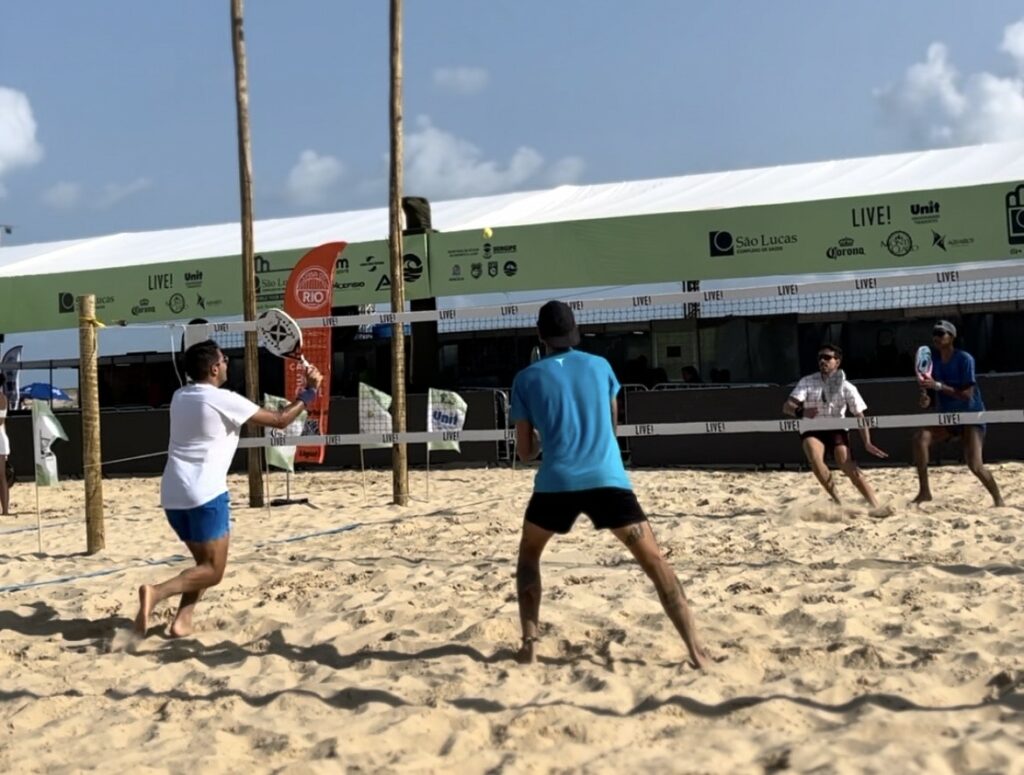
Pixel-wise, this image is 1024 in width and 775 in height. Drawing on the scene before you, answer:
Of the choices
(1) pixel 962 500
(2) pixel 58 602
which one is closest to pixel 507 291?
(1) pixel 962 500

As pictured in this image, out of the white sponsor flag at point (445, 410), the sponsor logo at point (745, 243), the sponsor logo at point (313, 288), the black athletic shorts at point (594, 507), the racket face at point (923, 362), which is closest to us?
the black athletic shorts at point (594, 507)

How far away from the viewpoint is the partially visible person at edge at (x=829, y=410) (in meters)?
8.40

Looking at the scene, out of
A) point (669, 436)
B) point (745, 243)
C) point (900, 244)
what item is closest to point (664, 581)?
point (669, 436)

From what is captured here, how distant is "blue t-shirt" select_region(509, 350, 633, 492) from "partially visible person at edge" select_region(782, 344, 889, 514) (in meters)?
4.22

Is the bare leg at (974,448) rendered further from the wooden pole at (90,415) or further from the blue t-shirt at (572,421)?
the wooden pole at (90,415)

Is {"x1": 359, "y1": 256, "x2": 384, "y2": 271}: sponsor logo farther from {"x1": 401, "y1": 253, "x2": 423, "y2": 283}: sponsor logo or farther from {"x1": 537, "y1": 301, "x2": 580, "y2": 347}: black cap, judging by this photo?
{"x1": 537, "y1": 301, "x2": 580, "y2": 347}: black cap

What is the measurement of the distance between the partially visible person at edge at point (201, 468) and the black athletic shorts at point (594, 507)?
4.96 ft

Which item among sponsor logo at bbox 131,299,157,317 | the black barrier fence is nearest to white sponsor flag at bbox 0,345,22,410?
the black barrier fence

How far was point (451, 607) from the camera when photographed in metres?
5.54

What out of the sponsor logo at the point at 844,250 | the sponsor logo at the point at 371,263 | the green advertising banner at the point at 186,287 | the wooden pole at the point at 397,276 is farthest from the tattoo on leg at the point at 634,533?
the sponsor logo at the point at 371,263

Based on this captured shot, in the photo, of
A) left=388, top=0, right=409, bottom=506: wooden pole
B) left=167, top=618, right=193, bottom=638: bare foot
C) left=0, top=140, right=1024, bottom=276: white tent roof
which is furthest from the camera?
left=0, top=140, right=1024, bottom=276: white tent roof

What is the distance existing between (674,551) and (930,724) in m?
3.41

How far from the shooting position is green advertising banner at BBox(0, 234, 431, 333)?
15305 mm

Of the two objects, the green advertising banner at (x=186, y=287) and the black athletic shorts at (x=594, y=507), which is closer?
the black athletic shorts at (x=594, y=507)
